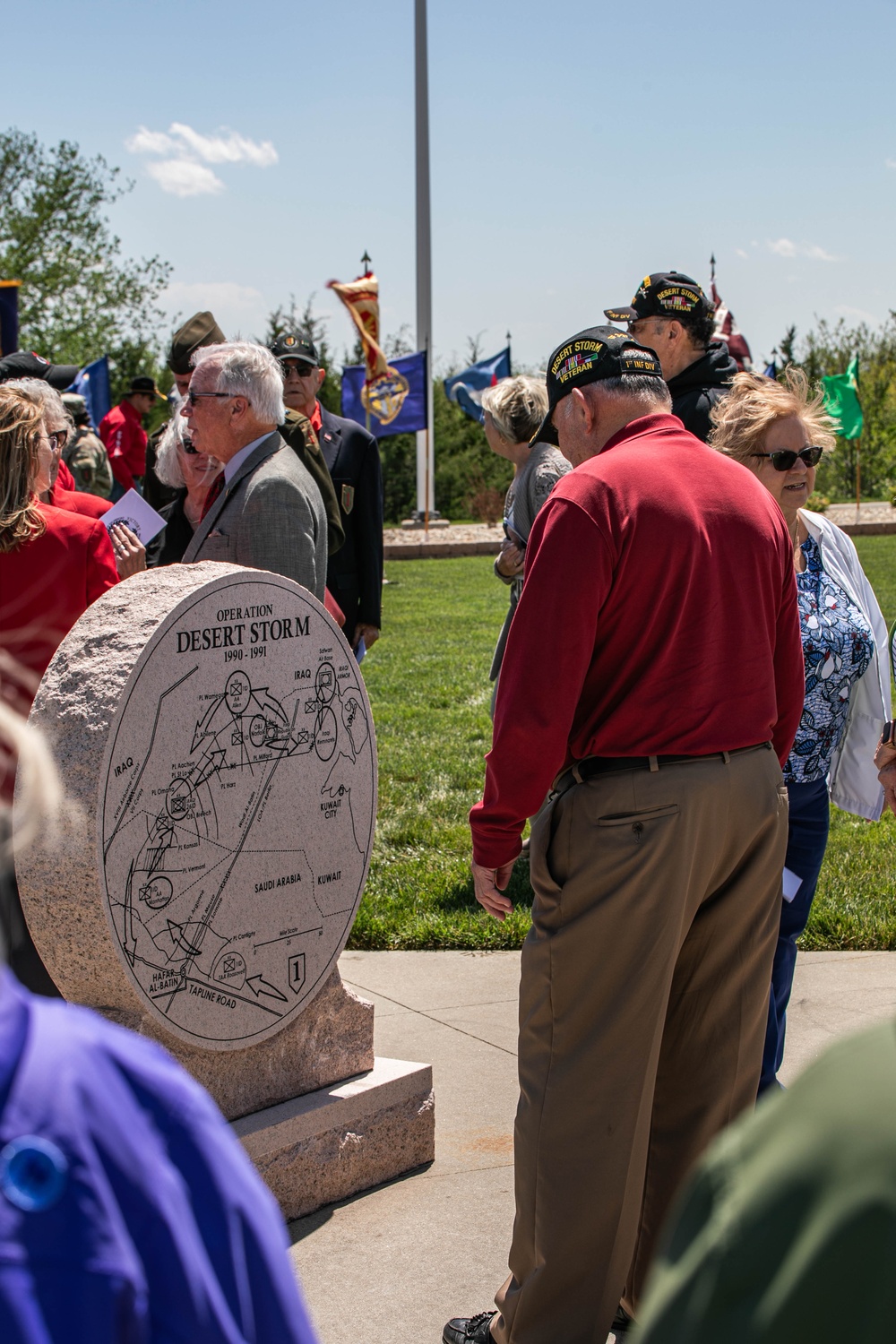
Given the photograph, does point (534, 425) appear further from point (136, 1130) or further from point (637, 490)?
point (136, 1130)

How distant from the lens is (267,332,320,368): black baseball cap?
5969 millimetres

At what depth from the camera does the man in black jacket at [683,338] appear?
422 centimetres

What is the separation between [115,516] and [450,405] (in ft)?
124

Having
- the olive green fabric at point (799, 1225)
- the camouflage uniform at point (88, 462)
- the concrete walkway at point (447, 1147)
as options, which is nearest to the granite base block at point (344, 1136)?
the concrete walkway at point (447, 1147)

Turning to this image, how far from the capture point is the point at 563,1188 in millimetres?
2500

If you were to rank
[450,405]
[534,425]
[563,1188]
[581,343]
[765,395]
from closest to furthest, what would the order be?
1. [563,1188]
2. [581,343]
3. [765,395]
4. [534,425]
5. [450,405]

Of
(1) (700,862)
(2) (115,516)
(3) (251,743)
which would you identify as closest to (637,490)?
(1) (700,862)

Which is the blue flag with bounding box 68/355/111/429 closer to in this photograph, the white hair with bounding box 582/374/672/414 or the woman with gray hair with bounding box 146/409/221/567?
the woman with gray hair with bounding box 146/409/221/567

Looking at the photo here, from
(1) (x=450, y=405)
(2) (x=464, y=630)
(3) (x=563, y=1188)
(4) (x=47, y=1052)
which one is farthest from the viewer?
(1) (x=450, y=405)

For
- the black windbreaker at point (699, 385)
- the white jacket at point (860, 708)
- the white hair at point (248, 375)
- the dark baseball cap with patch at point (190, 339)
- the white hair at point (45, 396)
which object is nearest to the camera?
the white jacket at point (860, 708)

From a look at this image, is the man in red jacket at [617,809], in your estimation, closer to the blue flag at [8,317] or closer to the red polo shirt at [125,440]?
the blue flag at [8,317]

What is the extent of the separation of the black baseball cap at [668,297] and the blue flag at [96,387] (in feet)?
49.2

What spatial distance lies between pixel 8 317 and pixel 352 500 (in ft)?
12.3

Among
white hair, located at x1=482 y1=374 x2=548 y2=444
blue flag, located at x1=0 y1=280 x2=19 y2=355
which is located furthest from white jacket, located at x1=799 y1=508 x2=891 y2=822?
blue flag, located at x1=0 y1=280 x2=19 y2=355
